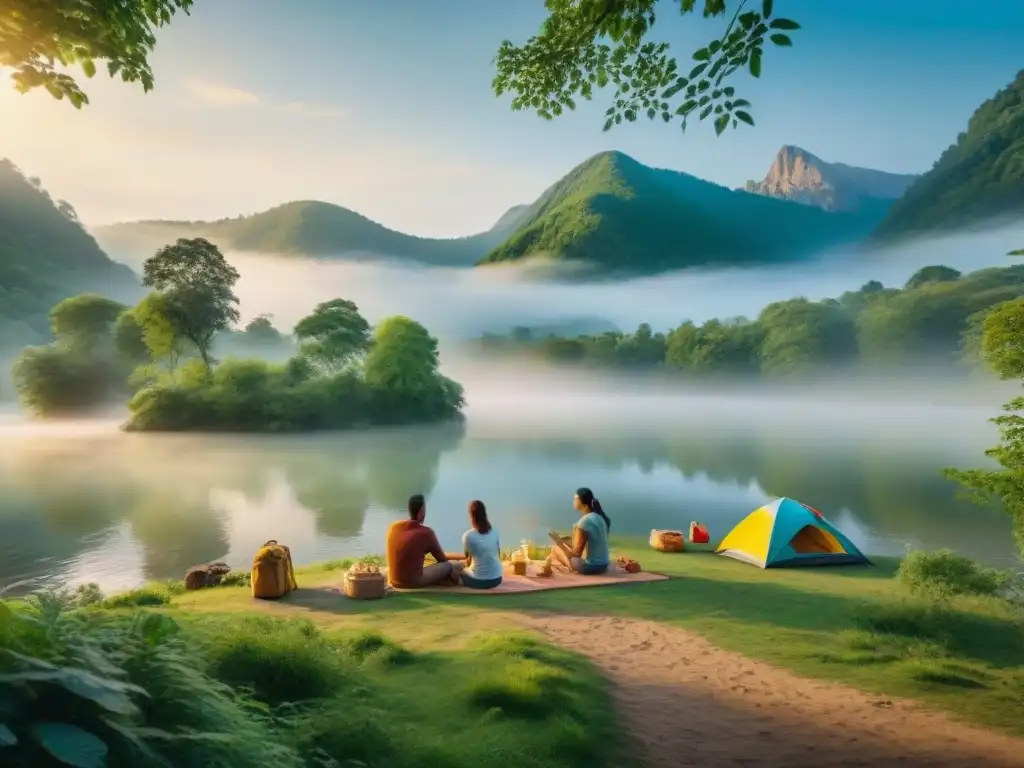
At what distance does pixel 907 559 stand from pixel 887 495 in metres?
17.6

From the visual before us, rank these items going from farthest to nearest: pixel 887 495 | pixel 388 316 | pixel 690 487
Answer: pixel 388 316
pixel 690 487
pixel 887 495

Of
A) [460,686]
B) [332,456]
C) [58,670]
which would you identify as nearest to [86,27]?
[58,670]

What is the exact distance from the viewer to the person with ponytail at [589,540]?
10000 mm

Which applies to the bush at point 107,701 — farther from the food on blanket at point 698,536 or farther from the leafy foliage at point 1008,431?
the food on blanket at point 698,536

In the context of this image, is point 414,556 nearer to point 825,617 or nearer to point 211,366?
point 825,617

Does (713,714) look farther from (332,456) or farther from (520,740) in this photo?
(332,456)

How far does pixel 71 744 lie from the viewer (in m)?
2.23

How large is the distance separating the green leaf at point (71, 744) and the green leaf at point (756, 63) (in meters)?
5.39

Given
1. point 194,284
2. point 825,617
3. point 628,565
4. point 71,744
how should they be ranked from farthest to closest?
point 194,284
point 628,565
point 825,617
point 71,744

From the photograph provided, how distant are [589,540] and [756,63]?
705 centimetres

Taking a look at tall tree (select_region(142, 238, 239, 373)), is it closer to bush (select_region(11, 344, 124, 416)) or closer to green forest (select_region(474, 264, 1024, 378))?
bush (select_region(11, 344, 124, 416))

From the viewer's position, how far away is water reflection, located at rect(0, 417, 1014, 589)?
17.3 metres

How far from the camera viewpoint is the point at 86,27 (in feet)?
19.3

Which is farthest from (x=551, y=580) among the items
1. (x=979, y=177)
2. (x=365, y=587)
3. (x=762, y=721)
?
(x=979, y=177)
